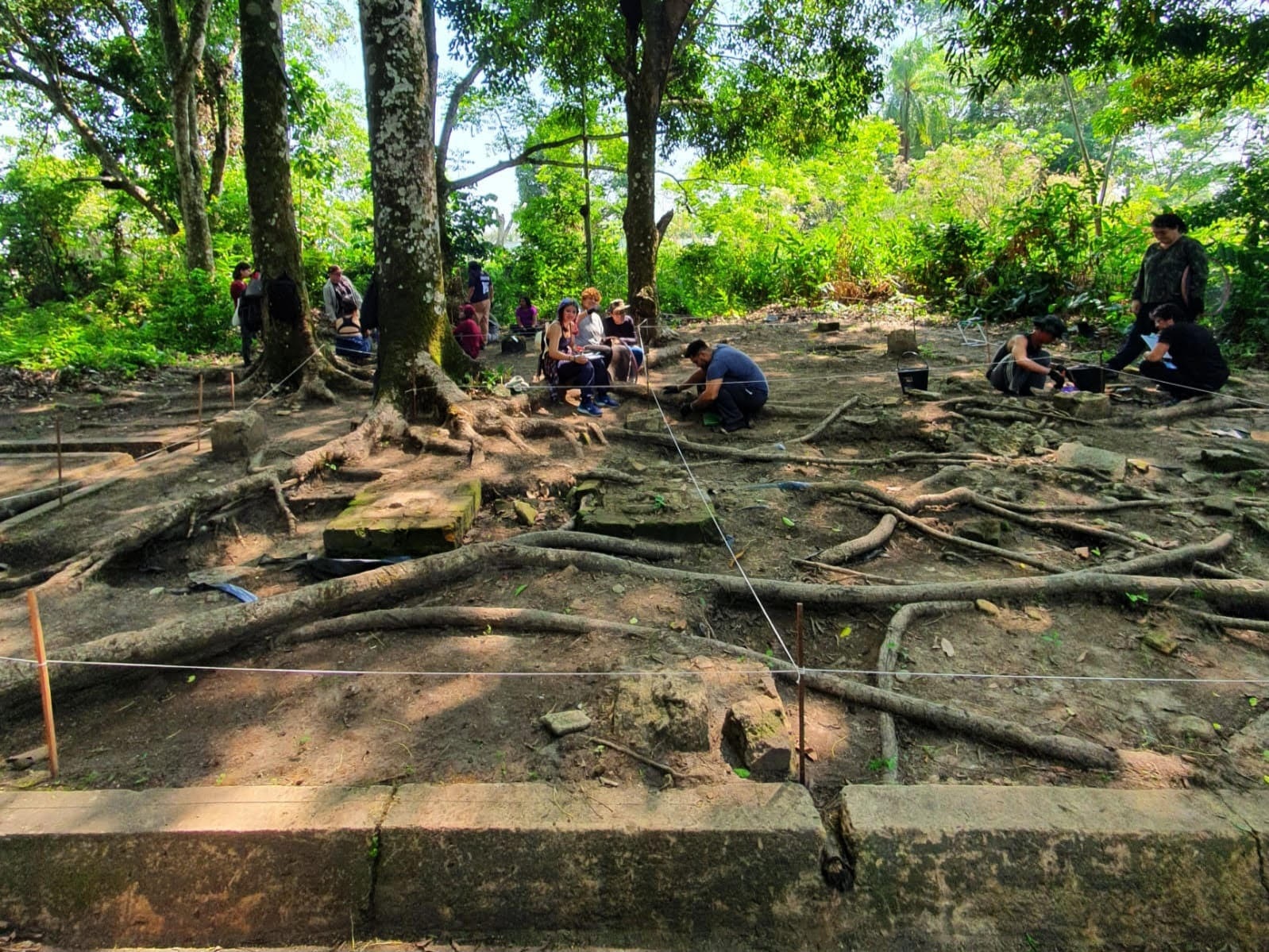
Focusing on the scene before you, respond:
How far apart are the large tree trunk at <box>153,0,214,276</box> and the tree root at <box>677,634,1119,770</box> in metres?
14.3

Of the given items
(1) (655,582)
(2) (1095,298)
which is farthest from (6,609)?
(2) (1095,298)

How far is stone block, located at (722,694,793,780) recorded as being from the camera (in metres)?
2.45

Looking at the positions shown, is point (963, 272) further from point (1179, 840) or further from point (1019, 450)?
point (1179, 840)

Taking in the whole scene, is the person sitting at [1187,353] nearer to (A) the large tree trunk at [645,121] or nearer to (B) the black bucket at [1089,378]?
(B) the black bucket at [1089,378]

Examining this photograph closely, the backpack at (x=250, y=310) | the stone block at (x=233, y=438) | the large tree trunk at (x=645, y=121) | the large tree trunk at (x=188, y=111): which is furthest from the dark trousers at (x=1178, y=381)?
the large tree trunk at (x=188, y=111)

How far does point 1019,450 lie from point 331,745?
18.1ft

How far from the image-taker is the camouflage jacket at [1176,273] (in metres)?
6.77

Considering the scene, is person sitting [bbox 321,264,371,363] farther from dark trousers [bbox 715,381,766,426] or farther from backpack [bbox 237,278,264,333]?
dark trousers [bbox 715,381,766,426]

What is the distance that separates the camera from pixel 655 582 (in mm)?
3756

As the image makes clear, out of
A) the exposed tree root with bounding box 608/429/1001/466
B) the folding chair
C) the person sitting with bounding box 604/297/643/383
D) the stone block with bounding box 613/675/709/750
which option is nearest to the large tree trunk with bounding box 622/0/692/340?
the person sitting with bounding box 604/297/643/383

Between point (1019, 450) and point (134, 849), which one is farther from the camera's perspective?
point (1019, 450)

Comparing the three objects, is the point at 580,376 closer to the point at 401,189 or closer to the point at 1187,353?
the point at 401,189

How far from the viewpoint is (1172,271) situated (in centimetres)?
693

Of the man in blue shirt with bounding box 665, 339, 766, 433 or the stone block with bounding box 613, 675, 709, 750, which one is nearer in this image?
the stone block with bounding box 613, 675, 709, 750
